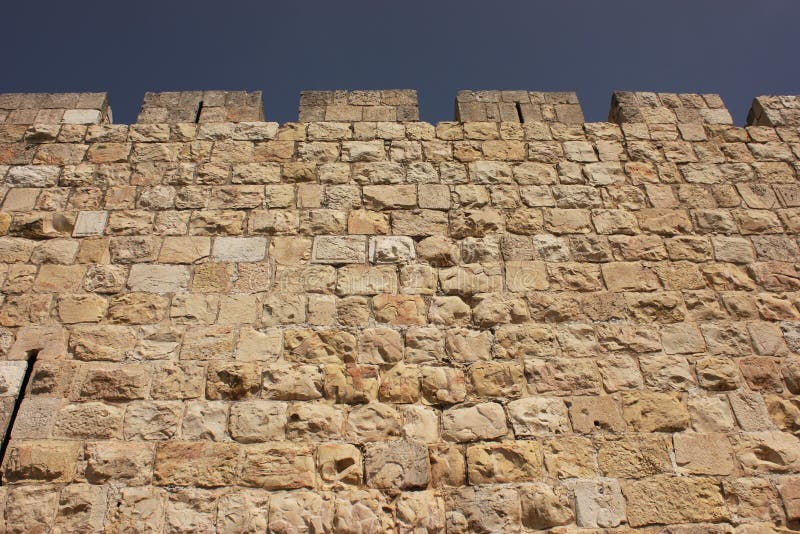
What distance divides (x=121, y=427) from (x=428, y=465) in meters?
1.73

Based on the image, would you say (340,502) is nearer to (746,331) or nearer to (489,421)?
(489,421)

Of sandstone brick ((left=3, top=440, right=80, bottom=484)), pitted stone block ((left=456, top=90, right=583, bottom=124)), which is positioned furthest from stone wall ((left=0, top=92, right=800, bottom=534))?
pitted stone block ((left=456, top=90, right=583, bottom=124))

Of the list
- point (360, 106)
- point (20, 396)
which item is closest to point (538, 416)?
point (360, 106)

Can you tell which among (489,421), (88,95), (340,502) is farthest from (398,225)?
(88,95)

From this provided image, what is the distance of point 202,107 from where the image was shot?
14.9ft

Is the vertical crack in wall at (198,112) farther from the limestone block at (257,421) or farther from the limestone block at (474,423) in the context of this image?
the limestone block at (474,423)

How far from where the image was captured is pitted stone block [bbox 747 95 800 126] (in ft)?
15.4

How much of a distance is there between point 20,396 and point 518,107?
4110mm

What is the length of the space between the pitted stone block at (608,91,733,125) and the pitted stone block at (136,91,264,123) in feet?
10.0

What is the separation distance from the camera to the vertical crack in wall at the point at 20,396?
3.01 metres

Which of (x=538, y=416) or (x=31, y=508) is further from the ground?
(x=538, y=416)

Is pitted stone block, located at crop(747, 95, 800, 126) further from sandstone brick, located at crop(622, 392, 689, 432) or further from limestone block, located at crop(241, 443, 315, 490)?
limestone block, located at crop(241, 443, 315, 490)

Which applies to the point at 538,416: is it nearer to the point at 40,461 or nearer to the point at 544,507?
the point at 544,507

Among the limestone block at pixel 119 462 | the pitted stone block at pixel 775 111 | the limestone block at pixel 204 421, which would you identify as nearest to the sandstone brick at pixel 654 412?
the limestone block at pixel 204 421
